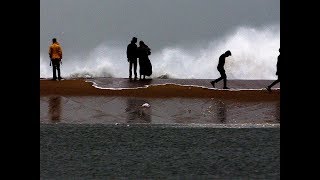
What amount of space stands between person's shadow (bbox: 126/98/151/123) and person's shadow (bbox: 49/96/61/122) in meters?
1.82

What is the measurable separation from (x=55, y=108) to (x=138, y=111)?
8.02 ft

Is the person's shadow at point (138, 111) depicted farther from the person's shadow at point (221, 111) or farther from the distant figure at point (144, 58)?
the distant figure at point (144, 58)

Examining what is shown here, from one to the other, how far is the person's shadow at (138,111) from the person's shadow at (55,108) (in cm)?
182

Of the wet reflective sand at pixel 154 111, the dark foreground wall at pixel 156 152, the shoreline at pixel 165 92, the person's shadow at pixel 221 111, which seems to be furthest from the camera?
the shoreline at pixel 165 92

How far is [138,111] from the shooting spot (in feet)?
55.8

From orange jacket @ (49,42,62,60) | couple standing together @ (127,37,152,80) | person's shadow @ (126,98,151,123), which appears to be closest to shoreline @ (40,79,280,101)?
person's shadow @ (126,98,151,123)

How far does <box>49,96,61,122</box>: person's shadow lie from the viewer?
51.7ft

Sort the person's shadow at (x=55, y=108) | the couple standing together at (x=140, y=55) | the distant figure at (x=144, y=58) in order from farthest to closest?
1. the distant figure at (x=144, y=58)
2. the couple standing together at (x=140, y=55)
3. the person's shadow at (x=55, y=108)

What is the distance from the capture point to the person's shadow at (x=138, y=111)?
50.9 feet

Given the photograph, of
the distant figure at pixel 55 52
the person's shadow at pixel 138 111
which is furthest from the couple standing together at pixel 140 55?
the person's shadow at pixel 138 111

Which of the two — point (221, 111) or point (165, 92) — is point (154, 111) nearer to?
point (221, 111)

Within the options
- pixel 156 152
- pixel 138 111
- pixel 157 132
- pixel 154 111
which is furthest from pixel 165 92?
pixel 156 152
